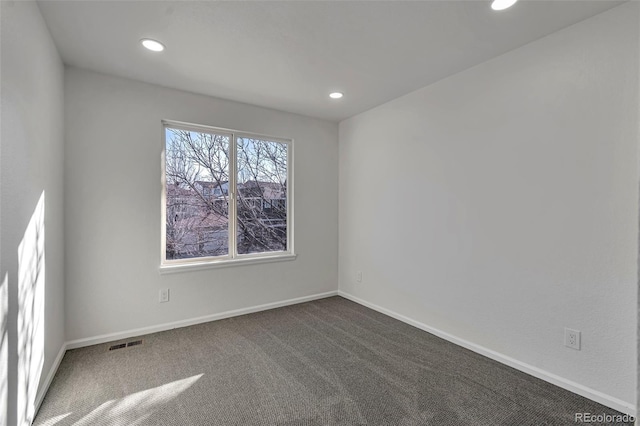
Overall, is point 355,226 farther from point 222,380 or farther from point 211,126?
point 222,380

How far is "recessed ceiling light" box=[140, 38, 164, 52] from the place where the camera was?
2.17 meters

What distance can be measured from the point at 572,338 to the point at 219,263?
3.06 metres

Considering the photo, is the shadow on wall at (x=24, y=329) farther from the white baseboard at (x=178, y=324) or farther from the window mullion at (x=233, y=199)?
the window mullion at (x=233, y=199)

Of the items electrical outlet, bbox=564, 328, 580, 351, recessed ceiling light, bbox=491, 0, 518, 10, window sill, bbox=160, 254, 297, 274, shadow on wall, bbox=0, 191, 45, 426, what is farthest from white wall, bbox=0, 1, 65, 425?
electrical outlet, bbox=564, 328, 580, 351

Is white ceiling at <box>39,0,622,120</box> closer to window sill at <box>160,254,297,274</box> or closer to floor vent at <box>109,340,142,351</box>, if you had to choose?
window sill at <box>160,254,297,274</box>

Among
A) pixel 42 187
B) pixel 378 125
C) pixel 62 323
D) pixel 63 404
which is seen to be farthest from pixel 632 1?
pixel 62 323

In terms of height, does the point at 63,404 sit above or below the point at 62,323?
below

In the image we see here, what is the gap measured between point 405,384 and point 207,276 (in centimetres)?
219

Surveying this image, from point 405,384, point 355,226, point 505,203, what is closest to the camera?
point 405,384

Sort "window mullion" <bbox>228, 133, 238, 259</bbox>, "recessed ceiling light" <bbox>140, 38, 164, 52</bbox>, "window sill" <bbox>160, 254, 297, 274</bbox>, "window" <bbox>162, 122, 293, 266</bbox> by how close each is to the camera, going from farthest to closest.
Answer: "window mullion" <bbox>228, 133, 238, 259</bbox> → "window" <bbox>162, 122, 293, 266</bbox> → "window sill" <bbox>160, 254, 297, 274</bbox> → "recessed ceiling light" <bbox>140, 38, 164, 52</bbox>

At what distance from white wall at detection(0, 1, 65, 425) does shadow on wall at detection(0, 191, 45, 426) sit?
0.01 meters

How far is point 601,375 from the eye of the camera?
6.20 ft

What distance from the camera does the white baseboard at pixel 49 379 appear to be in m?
1.83

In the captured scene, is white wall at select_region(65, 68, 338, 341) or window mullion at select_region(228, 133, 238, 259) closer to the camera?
white wall at select_region(65, 68, 338, 341)
